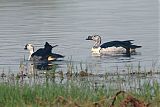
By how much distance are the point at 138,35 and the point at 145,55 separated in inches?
197

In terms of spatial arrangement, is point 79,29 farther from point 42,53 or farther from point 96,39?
point 42,53

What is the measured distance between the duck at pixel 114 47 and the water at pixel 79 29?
0.35m

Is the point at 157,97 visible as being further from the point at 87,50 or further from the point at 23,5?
the point at 23,5

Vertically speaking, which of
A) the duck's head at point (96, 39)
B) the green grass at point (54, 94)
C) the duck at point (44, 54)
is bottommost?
the green grass at point (54, 94)

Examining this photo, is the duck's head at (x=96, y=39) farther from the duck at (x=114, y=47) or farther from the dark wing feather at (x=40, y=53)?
the dark wing feather at (x=40, y=53)

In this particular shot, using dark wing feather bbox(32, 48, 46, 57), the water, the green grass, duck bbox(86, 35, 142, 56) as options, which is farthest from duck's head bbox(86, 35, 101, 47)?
the green grass

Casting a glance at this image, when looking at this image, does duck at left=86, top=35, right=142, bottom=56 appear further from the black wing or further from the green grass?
the green grass

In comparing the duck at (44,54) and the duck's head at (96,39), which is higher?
the duck's head at (96,39)

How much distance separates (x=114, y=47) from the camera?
2312 cm

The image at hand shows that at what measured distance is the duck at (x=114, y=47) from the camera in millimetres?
22719

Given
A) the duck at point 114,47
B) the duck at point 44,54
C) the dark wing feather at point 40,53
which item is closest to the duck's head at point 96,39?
the duck at point 114,47

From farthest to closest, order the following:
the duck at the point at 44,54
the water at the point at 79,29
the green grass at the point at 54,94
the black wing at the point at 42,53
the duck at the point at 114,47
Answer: the duck at the point at 114,47
the black wing at the point at 42,53
the duck at the point at 44,54
the water at the point at 79,29
the green grass at the point at 54,94

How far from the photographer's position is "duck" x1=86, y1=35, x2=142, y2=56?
22719mm

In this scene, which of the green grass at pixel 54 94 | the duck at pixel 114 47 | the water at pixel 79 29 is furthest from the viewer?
the duck at pixel 114 47
